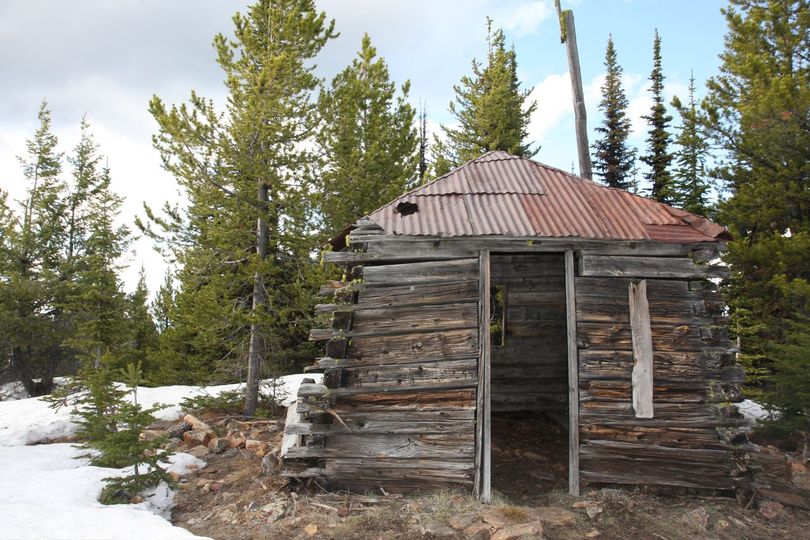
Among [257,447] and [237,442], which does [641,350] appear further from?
[237,442]

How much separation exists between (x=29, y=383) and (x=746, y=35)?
985 inches

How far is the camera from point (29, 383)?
17938mm

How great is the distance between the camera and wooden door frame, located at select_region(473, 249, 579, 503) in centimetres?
614

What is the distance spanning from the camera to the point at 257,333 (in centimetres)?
1051

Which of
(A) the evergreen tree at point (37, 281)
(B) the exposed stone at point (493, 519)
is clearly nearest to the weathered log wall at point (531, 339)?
(B) the exposed stone at point (493, 519)

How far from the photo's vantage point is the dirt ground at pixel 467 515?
5.37 metres

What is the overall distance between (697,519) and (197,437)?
313 inches

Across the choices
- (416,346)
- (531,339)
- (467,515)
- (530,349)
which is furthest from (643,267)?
(467,515)

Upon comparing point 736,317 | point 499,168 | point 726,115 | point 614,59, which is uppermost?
point 614,59

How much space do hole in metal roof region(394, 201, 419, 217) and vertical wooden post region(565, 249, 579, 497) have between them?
7.04 feet

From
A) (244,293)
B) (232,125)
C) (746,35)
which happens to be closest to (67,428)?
(244,293)

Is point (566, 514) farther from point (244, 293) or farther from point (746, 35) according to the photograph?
point (746, 35)

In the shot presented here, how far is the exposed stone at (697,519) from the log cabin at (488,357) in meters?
0.47

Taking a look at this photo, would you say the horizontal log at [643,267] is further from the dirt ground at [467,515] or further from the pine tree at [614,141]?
the pine tree at [614,141]
